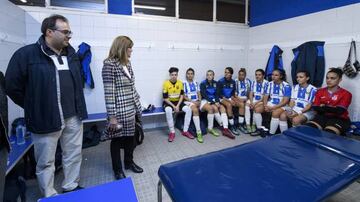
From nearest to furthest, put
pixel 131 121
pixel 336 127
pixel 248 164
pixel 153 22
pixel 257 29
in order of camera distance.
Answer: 1. pixel 248 164
2. pixel 131 121
3. pixel 336 127
4. pixel 153 22
5. pixel 257 29

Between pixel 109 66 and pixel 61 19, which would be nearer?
pixel 61 19

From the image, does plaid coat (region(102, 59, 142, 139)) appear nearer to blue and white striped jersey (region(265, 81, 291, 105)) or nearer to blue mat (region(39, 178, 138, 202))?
blue mat (region(39, 178, 138, 202))

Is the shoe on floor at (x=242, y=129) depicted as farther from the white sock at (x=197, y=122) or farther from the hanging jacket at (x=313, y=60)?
the hanging jacket at (x=313, y=60)

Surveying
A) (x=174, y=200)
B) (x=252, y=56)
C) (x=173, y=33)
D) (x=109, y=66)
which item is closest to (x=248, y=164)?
(x=174, y=200)

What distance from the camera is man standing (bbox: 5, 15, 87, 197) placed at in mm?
1529

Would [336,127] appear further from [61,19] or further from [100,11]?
[100,11]

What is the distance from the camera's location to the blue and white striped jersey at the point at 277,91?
11.4 feet

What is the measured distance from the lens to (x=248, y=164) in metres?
1.50

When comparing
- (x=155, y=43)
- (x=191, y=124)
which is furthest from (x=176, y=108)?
(x=155, y=43)

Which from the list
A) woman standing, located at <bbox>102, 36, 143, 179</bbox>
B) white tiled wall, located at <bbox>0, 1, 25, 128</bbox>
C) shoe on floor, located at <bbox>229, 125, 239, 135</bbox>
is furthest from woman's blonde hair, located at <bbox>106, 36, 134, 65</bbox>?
shoe on floor, located at <bbox>229, 125, 239, 135</bbox>

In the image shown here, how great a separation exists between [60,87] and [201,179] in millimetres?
1278

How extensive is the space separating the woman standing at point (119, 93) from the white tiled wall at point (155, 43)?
1625 millimetres

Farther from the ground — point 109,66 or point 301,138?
point 109,66

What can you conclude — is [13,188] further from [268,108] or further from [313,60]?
[313,60]
